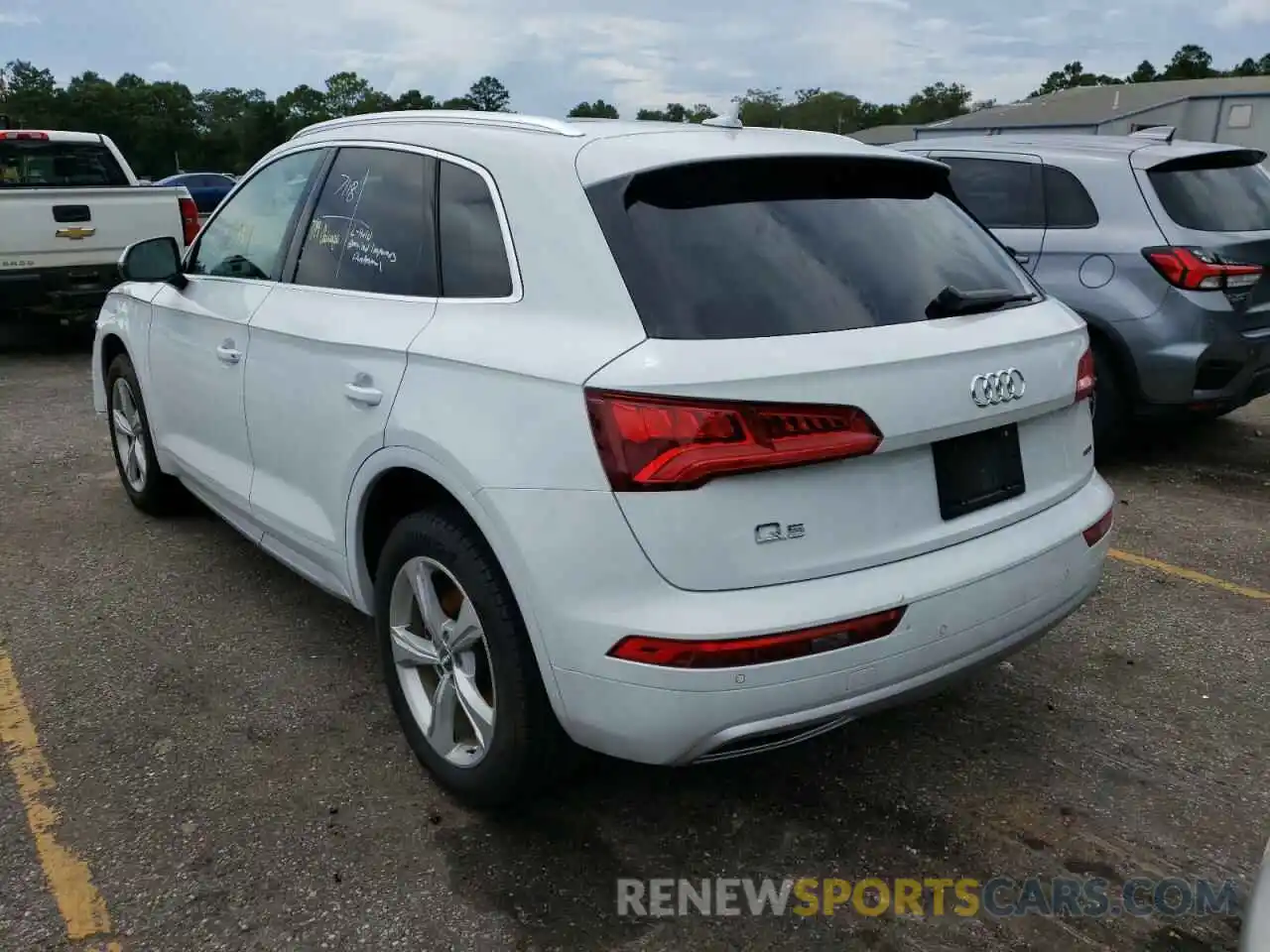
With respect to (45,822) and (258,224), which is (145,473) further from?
(45,822)

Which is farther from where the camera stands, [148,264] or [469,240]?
[148,264]

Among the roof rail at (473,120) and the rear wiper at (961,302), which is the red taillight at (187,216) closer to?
the roof rail at (473,120)

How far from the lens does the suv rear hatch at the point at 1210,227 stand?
5.64 meters

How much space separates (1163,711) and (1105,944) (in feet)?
4.10

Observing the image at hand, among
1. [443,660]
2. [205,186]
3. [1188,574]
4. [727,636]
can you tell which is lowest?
[1188,574]

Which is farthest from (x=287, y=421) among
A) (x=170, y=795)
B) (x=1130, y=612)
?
(x=1130, y=612)

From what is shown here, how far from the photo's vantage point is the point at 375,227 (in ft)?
Answer: 10.6

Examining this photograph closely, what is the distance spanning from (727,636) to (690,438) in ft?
1.34

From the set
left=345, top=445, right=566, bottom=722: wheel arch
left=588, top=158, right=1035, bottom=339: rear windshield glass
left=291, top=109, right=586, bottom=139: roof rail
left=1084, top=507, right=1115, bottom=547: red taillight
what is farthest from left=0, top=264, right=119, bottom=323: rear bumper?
left=1084, top=507, right=1115, bottom=547: red taillight

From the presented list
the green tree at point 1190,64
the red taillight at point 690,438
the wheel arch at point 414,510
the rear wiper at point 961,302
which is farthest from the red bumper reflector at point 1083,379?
the green tree at point 1190,64

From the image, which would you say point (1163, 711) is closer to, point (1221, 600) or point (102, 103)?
point (1221, 600)

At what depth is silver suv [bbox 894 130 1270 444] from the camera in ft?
18.6

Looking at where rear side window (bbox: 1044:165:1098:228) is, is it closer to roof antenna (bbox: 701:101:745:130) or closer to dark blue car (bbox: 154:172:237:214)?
roof antenna (bbox: 701:101:745:130)

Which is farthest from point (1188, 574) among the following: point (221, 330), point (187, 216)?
point (187, 216)
